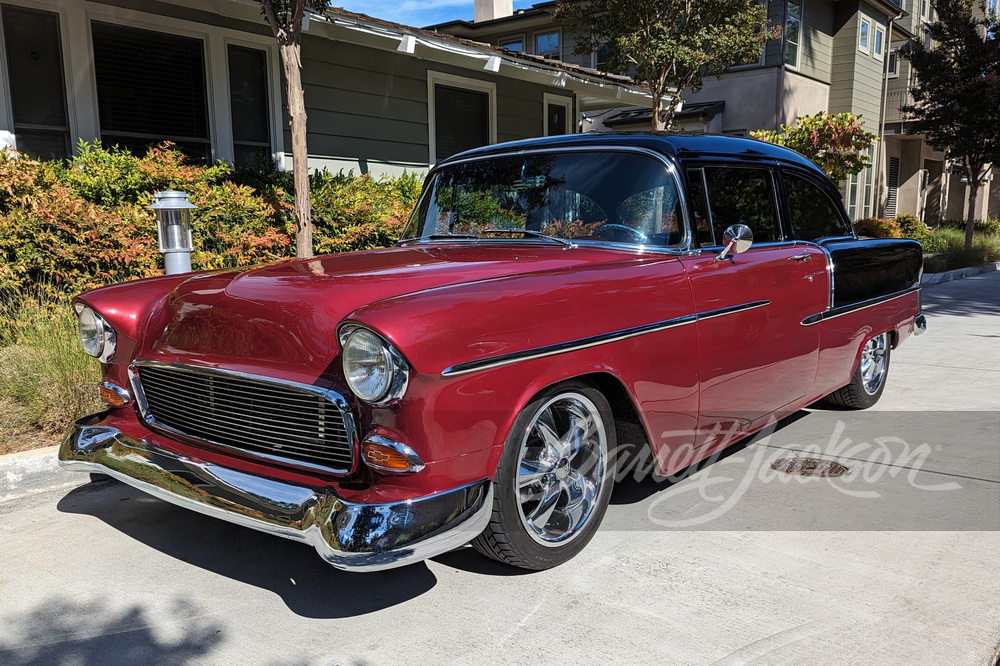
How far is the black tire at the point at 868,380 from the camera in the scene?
16.2 feet

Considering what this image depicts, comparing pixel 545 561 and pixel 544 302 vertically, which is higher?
pixel 544 302

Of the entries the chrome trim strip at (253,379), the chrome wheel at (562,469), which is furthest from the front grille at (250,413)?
the chrome wheel at (562,469)

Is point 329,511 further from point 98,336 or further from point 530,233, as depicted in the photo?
point 530,233

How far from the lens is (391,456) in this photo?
2.27 metres

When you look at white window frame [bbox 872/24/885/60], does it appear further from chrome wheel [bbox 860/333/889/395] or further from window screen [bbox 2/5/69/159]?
window screen [bbox 2/5/69/159]

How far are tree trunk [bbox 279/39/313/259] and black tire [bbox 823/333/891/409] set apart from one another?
4.11 m

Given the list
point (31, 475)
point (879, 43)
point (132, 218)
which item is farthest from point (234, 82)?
point (879, 43)

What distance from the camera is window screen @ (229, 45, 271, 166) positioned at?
27.7 ft

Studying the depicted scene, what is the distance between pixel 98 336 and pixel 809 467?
11.3 feet

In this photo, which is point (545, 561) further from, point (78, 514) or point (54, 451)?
point (54, 451)

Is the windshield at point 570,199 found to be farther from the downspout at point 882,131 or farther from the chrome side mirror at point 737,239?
the downspout at point 882,131

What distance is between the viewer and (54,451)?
3.83 meters

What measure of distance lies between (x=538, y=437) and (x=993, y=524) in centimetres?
207

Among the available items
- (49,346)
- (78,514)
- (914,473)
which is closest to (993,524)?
(914,473)
